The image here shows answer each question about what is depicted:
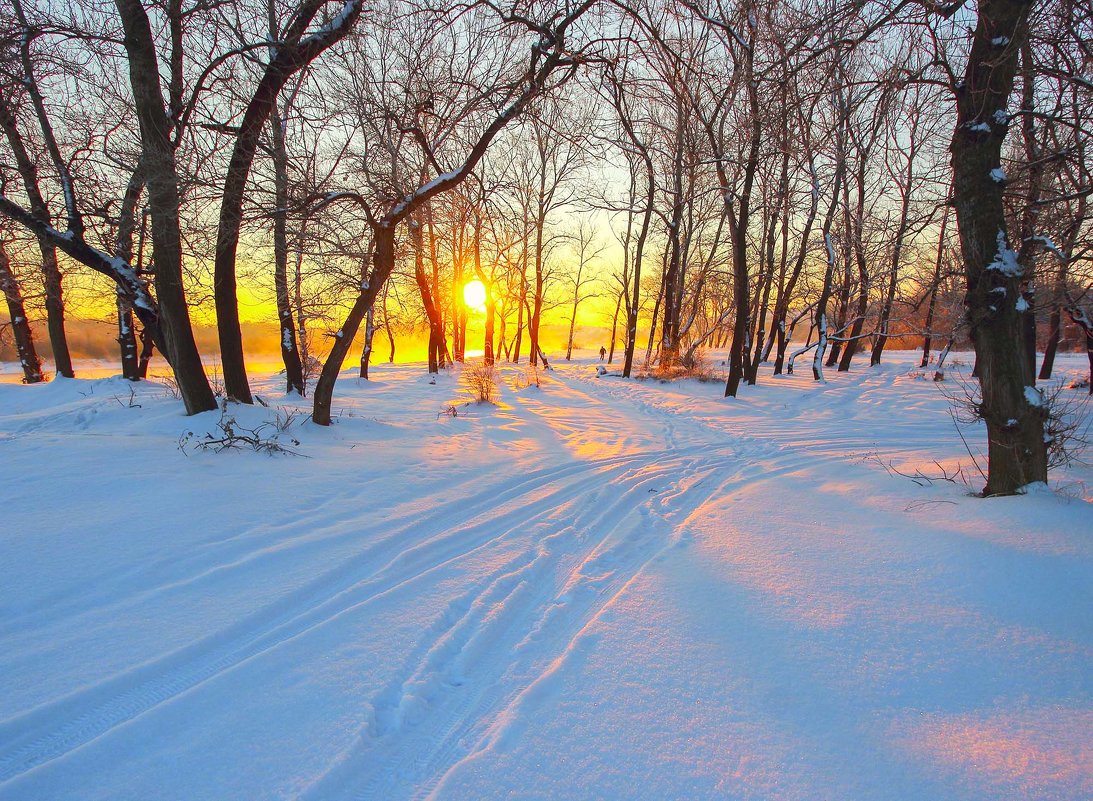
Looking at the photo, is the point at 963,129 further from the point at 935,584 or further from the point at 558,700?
the point at 558,700

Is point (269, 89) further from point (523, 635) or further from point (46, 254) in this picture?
point (46, 254)

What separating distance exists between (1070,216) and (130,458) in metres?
10.4

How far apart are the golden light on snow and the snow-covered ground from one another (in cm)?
2168

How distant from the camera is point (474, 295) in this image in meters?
27.5

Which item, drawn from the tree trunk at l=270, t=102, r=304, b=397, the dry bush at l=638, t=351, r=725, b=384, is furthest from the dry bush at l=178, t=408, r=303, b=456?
the dry bush at l=638, t=351, r=725, b=384

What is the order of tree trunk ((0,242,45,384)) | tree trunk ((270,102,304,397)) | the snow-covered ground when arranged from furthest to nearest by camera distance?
tree trunk ((0,242,45,384)), tree trunk ((270,102,304,397)), the snow-covered ground

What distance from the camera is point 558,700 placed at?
2141 millimetres

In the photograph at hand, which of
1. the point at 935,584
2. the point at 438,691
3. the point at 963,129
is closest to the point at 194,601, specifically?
the point at 438,691

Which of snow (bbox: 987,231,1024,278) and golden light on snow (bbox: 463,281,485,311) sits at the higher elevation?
golden light on snow (bbox: 463,281,485,311)

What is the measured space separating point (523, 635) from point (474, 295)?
2637cm

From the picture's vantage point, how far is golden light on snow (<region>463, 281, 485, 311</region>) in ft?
85.3

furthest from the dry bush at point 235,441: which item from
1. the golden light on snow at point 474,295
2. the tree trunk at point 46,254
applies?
the golden light on snow at point 474,295

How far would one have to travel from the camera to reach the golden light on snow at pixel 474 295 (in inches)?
1023

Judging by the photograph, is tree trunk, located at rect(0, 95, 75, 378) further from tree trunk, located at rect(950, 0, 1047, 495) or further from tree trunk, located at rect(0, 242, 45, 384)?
tree trunk, located at rect(950, 0, 1047, 495)
